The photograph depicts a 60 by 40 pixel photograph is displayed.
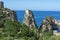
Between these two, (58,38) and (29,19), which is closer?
(58,38)

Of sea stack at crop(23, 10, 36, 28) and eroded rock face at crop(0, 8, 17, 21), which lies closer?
eroded rock face at crop(0, 8, 17, 21)

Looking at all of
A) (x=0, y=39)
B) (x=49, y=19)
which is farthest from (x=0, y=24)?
(x=49, y=19)

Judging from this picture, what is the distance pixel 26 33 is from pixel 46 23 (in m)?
55.9

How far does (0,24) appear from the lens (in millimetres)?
65250

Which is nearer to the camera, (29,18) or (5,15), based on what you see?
(5,15)

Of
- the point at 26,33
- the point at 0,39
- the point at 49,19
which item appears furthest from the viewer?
the point at 49,19

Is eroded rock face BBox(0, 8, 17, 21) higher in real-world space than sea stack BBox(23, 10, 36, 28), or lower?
higher

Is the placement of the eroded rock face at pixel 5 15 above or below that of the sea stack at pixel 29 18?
above

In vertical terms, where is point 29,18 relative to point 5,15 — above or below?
below

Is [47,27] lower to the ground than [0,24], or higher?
lower

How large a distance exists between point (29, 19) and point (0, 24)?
150ft

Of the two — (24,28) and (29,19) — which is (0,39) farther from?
(29,19)

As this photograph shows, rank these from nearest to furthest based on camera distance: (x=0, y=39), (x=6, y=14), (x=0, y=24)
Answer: (x=0, y=39) → (x=0, y=24) → (x=6, y=14)

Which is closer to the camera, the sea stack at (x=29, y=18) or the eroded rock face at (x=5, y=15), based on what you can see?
the eroded rock face at (x=5, y=15)
